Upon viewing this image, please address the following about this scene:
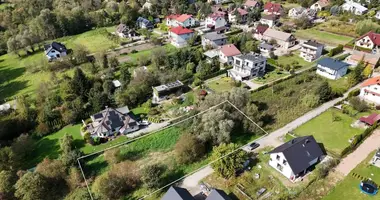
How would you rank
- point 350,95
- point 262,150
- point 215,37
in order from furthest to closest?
point 215,37
point 350,95
point 262,150

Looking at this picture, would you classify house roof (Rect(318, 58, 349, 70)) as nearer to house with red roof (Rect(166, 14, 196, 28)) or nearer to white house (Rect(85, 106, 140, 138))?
white house (Rect(85, 106, 140, 138))

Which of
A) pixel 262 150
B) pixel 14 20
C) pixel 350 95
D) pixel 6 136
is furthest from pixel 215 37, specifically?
pixel 14 20

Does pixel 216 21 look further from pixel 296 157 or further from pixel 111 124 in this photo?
pixel 296 157

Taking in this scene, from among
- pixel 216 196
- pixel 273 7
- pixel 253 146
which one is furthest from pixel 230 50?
pixel 273 7

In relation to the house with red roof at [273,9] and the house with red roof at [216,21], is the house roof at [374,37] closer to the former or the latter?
the house with red roof at [273,9]

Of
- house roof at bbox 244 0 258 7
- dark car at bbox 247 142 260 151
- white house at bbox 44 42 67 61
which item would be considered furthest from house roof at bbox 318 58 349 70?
white house at bbox 44 42 67 61

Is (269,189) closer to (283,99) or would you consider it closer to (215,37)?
(283,99)

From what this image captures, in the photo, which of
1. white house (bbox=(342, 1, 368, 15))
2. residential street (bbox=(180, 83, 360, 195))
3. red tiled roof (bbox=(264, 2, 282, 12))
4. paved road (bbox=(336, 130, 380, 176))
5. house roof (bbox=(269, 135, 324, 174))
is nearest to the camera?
house roof (bbox=(269, 135, 324, 174))
